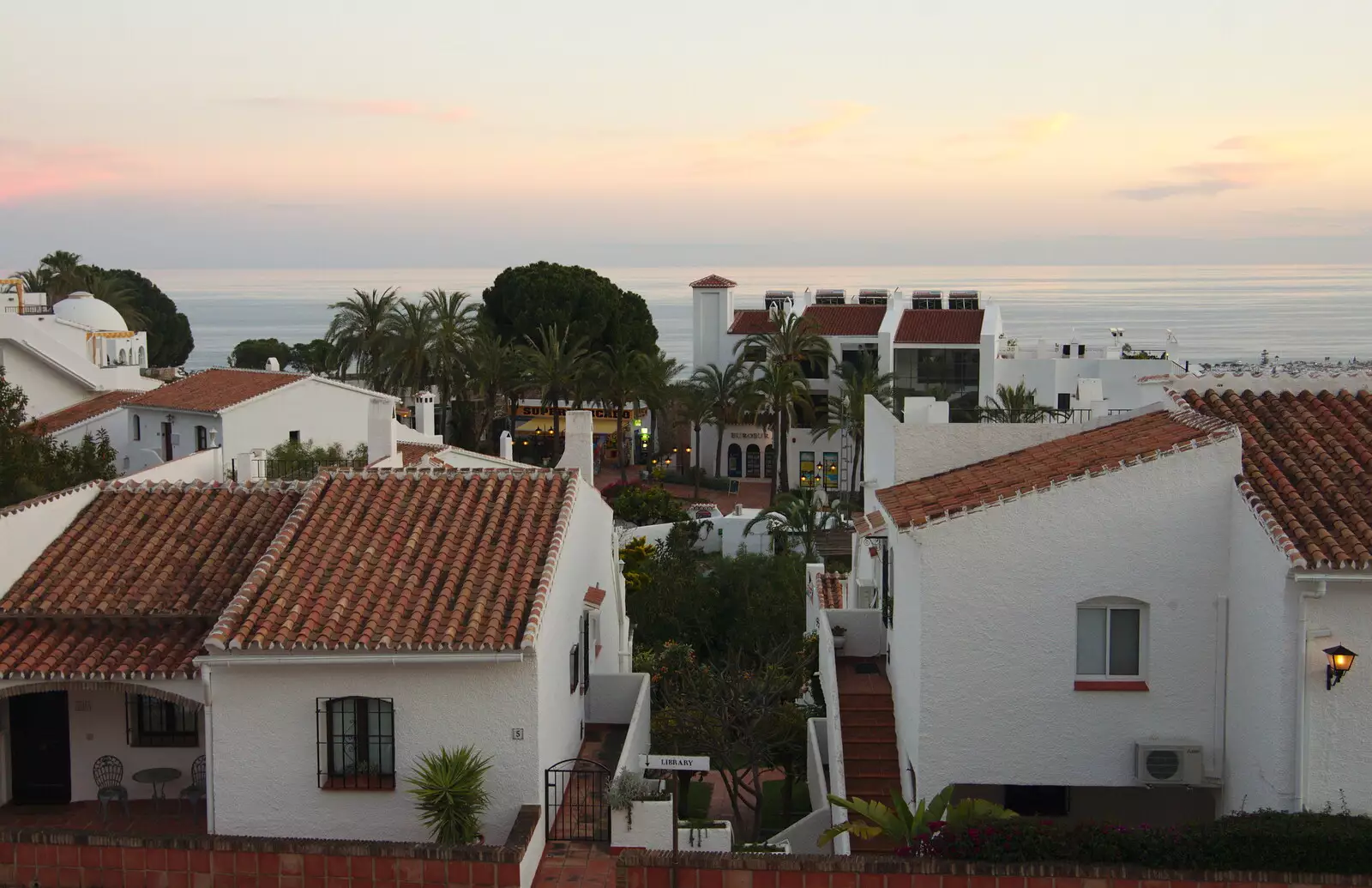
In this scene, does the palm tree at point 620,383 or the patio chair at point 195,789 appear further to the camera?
the palm tree at point 620,383

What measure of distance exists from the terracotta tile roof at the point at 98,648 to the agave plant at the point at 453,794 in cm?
296

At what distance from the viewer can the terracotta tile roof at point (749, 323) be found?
254ft

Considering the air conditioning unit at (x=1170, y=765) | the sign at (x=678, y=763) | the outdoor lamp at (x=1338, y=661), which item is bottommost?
the air conditioning unit at (x=1170, y=765)

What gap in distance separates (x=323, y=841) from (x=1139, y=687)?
29.1 ft

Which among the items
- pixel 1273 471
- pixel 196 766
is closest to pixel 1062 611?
pixel 1273 471

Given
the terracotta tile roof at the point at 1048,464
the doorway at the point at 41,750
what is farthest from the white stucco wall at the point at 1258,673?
the doorway at the point at 41,750

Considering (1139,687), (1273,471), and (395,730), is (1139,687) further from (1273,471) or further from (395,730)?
(395,730)

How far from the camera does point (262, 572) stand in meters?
15.8

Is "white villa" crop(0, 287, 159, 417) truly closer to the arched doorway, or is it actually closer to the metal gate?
the arched doorway

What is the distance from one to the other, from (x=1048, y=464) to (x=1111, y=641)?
236cm

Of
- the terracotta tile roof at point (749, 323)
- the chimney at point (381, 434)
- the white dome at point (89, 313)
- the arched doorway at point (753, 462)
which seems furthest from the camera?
the terracotta tile roof at point (749, 323)

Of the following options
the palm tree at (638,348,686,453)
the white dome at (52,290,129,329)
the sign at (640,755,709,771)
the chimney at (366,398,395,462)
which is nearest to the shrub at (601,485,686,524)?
the palm tree at (638,348,686,453)

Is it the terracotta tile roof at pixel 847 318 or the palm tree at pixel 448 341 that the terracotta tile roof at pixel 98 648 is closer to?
the palm tree at pixel 448 341

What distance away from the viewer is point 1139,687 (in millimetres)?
15508
